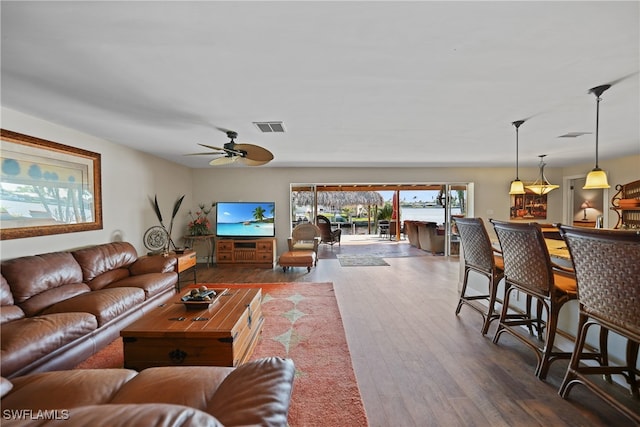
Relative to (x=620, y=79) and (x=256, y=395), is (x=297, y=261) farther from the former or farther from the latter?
(x=620, y=79)

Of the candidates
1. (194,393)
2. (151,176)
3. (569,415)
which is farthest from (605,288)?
(151,176)

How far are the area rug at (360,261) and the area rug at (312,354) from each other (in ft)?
7.60

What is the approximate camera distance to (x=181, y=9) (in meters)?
1.43

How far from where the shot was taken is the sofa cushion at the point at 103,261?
3199 mm

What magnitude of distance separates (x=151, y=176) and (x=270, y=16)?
4.69 meters

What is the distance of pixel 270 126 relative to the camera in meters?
3.49

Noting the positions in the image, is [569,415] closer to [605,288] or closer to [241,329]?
[605,288]

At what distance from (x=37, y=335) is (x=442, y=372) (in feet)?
9.64

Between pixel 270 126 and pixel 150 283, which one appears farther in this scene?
pixel 270 126

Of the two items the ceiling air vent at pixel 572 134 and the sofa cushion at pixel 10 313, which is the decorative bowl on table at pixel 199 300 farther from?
the ceiling air vent at pixel 572 134

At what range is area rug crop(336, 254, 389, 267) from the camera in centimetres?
645

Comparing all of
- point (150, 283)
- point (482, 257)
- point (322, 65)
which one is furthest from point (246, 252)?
point (322, 65)

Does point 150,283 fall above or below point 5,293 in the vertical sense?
below

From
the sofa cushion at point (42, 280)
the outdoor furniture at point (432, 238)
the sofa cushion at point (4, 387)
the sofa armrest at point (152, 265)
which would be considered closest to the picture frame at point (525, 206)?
the outdoor furniture at point (432, 238)
